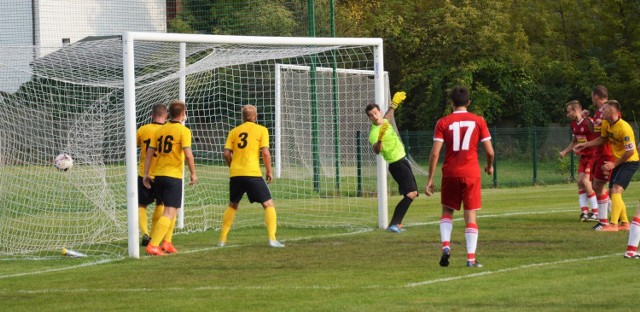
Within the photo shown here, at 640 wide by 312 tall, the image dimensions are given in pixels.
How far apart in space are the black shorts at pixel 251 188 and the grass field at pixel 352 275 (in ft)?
2.32

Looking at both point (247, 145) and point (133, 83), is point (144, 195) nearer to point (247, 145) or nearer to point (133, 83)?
point (247, 145)

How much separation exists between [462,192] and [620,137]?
4064 mm

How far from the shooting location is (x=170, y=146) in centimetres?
1414

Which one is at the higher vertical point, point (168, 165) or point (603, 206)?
point (168, 165)

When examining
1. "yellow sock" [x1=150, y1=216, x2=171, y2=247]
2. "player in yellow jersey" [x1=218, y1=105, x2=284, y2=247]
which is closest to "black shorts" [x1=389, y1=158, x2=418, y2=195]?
"player in yellow jersey" [x1=218, y1=105, x2=284, y2=247]

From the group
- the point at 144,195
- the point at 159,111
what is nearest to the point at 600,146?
the point at 159,111

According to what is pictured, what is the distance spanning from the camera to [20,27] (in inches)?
1326

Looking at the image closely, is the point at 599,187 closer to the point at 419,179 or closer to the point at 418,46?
the point at 419,179

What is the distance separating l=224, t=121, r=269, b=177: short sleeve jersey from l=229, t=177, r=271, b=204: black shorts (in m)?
0.07

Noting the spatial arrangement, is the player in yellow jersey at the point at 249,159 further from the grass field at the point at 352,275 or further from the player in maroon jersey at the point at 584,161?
the player in maroon jersey at the point at 584,161

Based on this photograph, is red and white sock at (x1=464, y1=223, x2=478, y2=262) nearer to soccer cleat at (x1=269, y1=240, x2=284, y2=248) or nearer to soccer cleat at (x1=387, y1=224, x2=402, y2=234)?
soccer cleat at (x1=269, y1=240, x2=284, y2=248)

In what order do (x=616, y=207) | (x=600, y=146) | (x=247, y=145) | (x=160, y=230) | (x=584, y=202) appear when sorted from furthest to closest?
(x=584, y=202) < (x=600, y=146) < (x=616, y=207) < (x=247, y=145) < (x=160, y=230)

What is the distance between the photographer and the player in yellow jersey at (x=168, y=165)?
46.1 feet

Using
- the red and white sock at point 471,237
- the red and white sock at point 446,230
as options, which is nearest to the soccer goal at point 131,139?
the red and white sock at point 446,230
